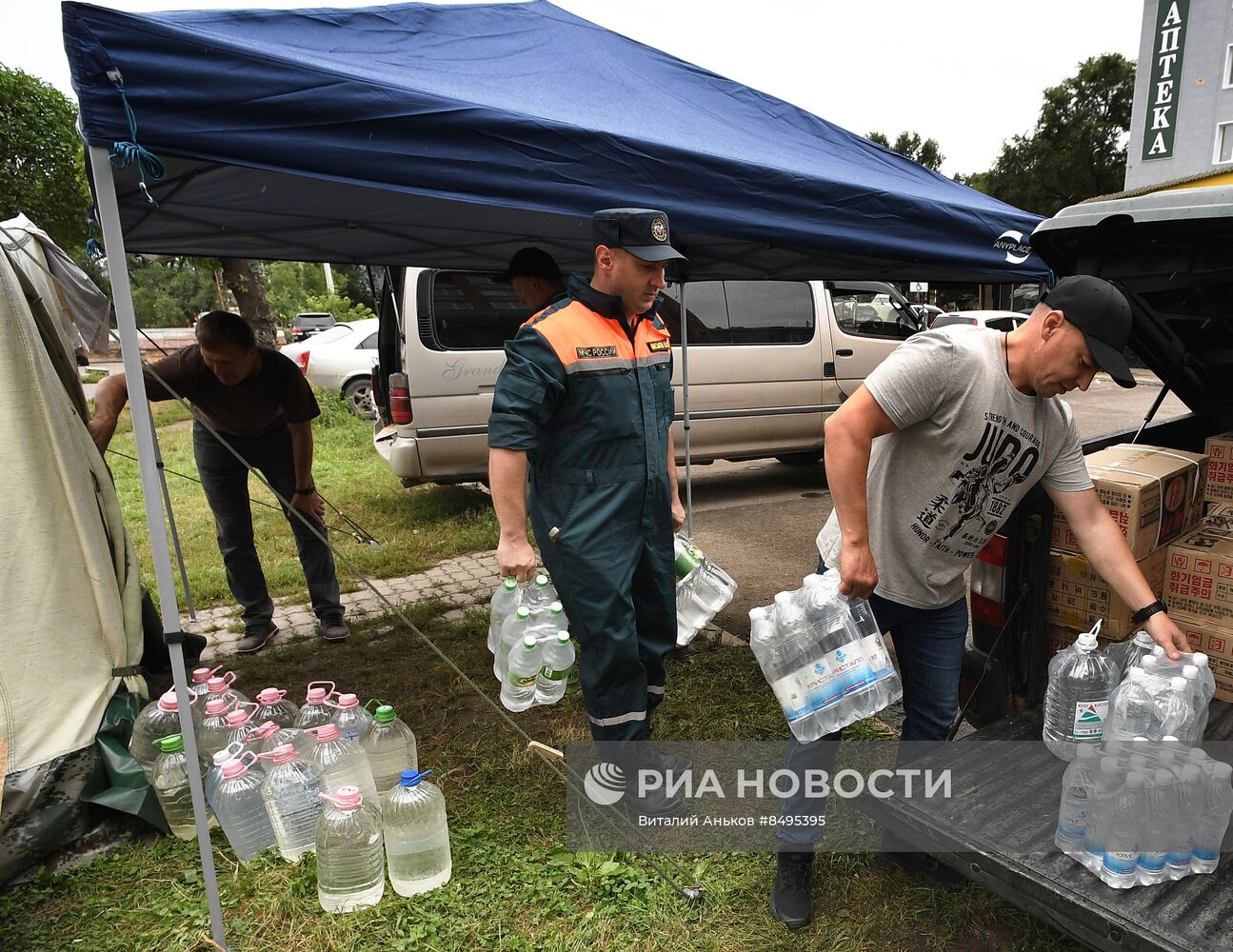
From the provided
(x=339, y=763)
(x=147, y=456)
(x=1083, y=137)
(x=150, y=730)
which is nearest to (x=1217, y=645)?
(x=339, y=763)

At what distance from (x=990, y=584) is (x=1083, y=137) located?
33.0 metres

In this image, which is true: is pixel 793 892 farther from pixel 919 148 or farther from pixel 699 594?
pixel 919 148

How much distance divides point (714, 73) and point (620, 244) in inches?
90.2

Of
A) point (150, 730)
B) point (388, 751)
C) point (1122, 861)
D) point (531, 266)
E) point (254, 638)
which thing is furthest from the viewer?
point (254, 638)

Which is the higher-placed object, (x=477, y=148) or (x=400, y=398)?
(x=477, y=148)

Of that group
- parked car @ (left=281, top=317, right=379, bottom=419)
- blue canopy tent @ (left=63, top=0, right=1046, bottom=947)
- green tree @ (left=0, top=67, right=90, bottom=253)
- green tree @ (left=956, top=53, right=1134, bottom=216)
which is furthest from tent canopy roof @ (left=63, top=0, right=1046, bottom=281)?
green tree @ (left=956, top=53, right=1134, bottom=216)

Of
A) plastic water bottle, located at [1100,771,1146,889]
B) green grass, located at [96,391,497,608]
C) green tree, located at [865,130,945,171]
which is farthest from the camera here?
green tree, located at [865,130,945,171]

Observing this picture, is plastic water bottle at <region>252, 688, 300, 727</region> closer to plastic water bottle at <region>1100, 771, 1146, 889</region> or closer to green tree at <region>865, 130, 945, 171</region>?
plastic water bottle at <region>1100, 771, 1146, 889</region>

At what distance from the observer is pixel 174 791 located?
258cm

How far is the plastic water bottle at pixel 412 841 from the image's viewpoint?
2318mm

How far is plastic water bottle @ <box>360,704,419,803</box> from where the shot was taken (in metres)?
2.74

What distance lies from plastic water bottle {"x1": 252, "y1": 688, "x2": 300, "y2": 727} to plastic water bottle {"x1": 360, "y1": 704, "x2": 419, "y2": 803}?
38cm

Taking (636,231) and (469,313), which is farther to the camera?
(469,313)

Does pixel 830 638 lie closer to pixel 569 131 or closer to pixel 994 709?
pixel 994 709
